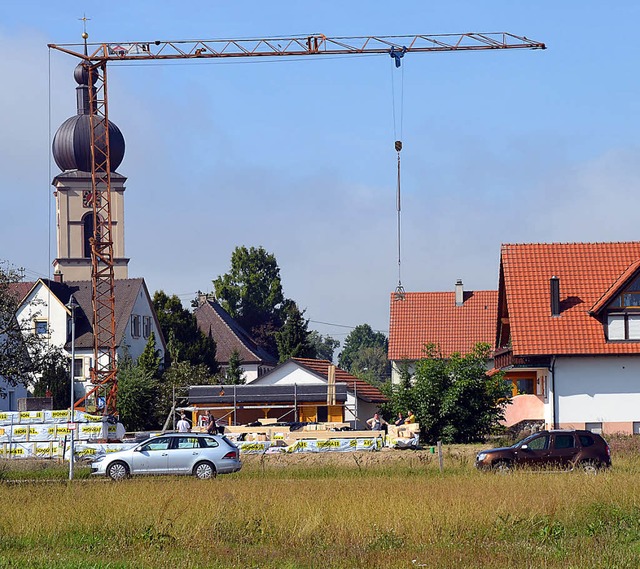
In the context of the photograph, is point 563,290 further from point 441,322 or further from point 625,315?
point 441,322

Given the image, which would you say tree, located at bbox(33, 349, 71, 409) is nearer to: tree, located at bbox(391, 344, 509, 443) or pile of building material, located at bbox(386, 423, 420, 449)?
tree, located at bbox(391, 344, 509, 443)

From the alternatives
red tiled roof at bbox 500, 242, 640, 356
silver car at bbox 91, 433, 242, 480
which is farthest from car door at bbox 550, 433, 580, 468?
red tiled roof at bbox 500, 242, 640, 356

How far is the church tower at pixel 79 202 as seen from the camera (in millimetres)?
99312

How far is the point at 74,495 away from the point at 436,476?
908 cm

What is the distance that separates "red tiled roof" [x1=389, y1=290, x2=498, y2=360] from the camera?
70.2 m

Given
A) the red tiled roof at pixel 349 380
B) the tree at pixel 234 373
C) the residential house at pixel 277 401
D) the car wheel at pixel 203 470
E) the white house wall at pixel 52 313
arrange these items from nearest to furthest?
1. the car wheel at pixel 203 470
2. the residential house at pixel 277 401
3. the red tiled roof at pixel 349 380
4. the white house wall at pixel 52 313
5. the tree at pixel 234 373

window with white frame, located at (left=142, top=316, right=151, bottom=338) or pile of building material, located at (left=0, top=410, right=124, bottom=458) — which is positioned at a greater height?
window with white frame, located at (left=142, top=316, right=151, bottom=338)

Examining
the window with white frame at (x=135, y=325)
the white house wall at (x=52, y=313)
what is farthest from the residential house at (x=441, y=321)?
the white house wall at (x=52, y=313)

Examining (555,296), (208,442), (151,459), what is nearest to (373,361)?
(555,296)

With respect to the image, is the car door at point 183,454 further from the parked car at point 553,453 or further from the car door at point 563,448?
the car door at point 563,448

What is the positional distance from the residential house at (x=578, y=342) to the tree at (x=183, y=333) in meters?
35.7

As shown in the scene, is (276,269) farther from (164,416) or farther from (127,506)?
(127,506)

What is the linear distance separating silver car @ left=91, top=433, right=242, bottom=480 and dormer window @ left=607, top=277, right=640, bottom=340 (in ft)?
68.9

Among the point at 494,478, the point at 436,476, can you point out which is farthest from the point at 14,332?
the point at 494,478
